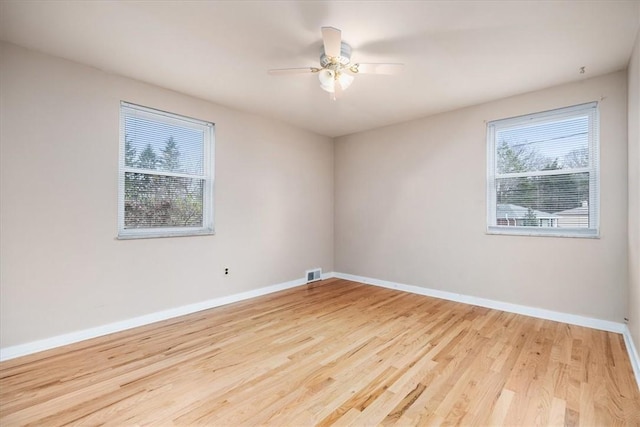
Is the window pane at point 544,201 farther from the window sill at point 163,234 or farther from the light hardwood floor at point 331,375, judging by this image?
the window sill at point 163,234

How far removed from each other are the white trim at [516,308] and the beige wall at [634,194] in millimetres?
311

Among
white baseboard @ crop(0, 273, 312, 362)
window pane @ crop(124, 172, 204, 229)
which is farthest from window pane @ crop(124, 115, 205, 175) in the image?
white baseboard @ crop(0, 273, 312, 362)

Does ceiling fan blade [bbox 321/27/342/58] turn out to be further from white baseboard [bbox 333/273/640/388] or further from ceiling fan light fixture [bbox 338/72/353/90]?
white baseboard [bbox 333/273/640/388]

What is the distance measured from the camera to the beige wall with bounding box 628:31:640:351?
2260 millimetres

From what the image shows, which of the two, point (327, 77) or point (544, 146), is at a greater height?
point (327, 77)

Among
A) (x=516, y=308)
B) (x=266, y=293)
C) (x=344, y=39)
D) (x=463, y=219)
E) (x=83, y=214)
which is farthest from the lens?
(x=266, y=293)

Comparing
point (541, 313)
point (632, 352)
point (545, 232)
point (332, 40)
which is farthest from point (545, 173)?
point (332, 40)

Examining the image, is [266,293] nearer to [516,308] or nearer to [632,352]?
[516,308]

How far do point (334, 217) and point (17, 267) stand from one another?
414 cm

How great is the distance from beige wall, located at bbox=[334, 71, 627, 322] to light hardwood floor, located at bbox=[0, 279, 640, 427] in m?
0.50

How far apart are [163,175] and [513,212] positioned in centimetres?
417

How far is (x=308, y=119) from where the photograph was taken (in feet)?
14.5

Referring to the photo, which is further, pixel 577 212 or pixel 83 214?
pixel 577 212

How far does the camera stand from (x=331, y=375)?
215 centimetres
